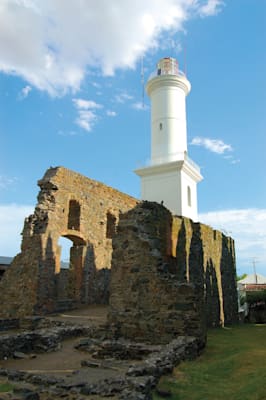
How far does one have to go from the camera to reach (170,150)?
1062 inches

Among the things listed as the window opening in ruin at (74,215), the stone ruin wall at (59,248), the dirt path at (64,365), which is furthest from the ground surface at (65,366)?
the window opening in ruin at (74,215)

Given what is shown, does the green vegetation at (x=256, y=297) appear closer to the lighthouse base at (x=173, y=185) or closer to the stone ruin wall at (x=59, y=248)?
the lighthouse base at (x=173, y=185)

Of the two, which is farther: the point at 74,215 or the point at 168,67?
the point at 168,67

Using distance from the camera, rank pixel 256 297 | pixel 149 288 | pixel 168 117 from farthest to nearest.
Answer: pixel 168 117
pixel 256 297
pixel 149 288

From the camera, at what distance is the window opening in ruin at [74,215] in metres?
16.0

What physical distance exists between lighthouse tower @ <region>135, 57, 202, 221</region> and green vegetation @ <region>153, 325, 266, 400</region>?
18215 millimetres

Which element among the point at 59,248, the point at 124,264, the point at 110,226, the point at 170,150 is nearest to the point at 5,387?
the point at 124,264

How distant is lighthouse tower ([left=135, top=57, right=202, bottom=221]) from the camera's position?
26.1 metres

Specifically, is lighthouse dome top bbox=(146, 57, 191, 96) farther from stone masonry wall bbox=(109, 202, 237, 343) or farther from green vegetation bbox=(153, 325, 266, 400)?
green vegetation bbox=(153, 325, 266, 400)

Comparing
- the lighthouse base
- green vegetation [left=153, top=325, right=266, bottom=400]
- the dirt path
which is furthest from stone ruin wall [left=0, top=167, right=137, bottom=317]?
the lighthouse base

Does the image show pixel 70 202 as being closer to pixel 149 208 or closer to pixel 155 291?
pixel 149 208

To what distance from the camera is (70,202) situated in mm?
16000

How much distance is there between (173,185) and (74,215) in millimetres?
11494

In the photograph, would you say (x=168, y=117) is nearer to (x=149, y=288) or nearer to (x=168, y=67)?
(x=168, y=67)
